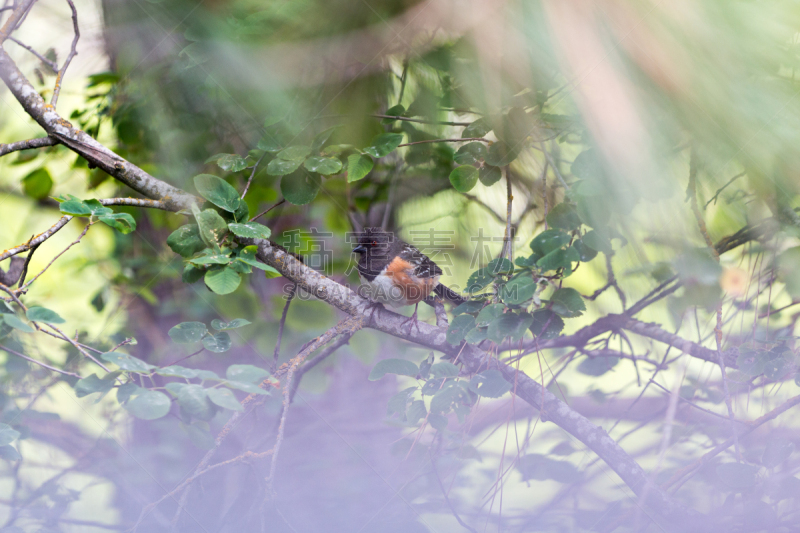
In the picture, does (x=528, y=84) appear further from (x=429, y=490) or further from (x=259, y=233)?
(x=429, y=490)

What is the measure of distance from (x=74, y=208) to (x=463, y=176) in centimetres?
45

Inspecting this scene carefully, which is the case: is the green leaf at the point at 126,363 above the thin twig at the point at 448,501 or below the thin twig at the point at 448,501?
above

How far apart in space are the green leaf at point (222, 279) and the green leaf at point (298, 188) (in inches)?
5.5

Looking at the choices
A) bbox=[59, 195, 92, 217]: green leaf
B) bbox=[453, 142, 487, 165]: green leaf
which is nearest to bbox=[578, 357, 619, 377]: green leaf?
bbox=[453, 142, 487, 165]: green leaf

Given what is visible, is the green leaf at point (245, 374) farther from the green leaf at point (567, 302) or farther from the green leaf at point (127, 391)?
the green leaf at point (567, 302)

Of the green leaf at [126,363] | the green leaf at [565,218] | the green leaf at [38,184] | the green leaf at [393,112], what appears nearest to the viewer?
the green leaf at [126,363]

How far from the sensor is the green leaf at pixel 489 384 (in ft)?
1.59

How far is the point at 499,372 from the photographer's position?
20.0 inches

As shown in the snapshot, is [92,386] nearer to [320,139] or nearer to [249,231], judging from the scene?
[249,231]

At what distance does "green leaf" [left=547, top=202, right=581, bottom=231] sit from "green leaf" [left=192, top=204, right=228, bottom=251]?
39 centimetres

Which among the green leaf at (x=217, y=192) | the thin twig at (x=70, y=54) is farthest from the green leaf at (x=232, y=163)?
the thin twig at (x=70, y=54)

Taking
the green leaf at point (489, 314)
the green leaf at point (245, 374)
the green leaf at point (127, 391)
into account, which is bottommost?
the green leaf at point (127, 391)

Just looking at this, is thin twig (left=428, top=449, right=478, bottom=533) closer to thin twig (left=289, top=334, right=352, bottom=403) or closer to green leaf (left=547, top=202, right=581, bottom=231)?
thin twig (left=289, top=334, right=352, bottom=403)

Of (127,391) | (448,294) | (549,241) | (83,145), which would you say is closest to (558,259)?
(549,241)
